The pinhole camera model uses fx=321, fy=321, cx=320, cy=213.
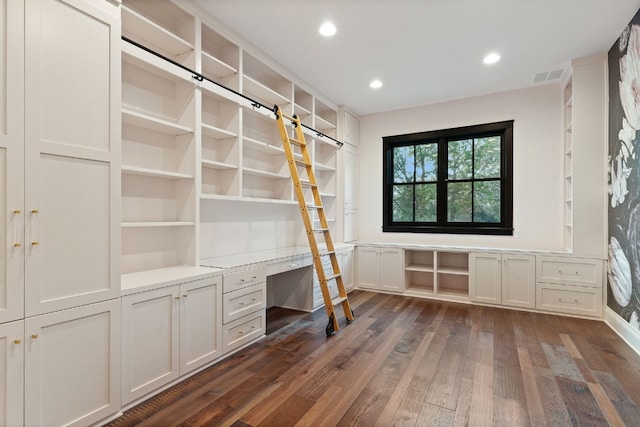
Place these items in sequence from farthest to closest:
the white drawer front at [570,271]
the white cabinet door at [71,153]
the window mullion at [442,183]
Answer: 1. the window mullion at [442,183]
2. the white drawer front at [570,271]
3. the white cabinet door at [71,153]

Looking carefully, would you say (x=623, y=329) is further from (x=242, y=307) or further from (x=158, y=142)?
(x=158, y=142)

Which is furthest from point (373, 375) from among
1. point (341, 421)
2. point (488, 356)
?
point (488, 356)

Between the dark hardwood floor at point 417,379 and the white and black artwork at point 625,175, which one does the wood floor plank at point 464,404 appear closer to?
the dark hardwood floor at point 417,379

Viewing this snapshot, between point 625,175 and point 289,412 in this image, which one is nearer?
point 289,412

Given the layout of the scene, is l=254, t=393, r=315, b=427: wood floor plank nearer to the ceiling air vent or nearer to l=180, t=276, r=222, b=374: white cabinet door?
l=180, t=276, r=222, b=374: white cabinet door

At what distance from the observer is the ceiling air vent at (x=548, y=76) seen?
13.2ft

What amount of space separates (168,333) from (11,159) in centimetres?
140

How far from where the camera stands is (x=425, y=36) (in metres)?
3.21

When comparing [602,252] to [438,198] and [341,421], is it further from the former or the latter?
[341,421]

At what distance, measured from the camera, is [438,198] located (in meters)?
5.14

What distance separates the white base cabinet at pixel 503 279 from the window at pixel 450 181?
0.58 m

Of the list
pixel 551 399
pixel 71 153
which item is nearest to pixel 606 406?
pixel 551 399

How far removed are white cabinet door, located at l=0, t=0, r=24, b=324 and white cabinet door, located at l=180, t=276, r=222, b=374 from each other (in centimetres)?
97

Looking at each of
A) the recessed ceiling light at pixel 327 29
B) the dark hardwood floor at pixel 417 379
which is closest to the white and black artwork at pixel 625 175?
the dark hardwood floor at pixel 417 379
